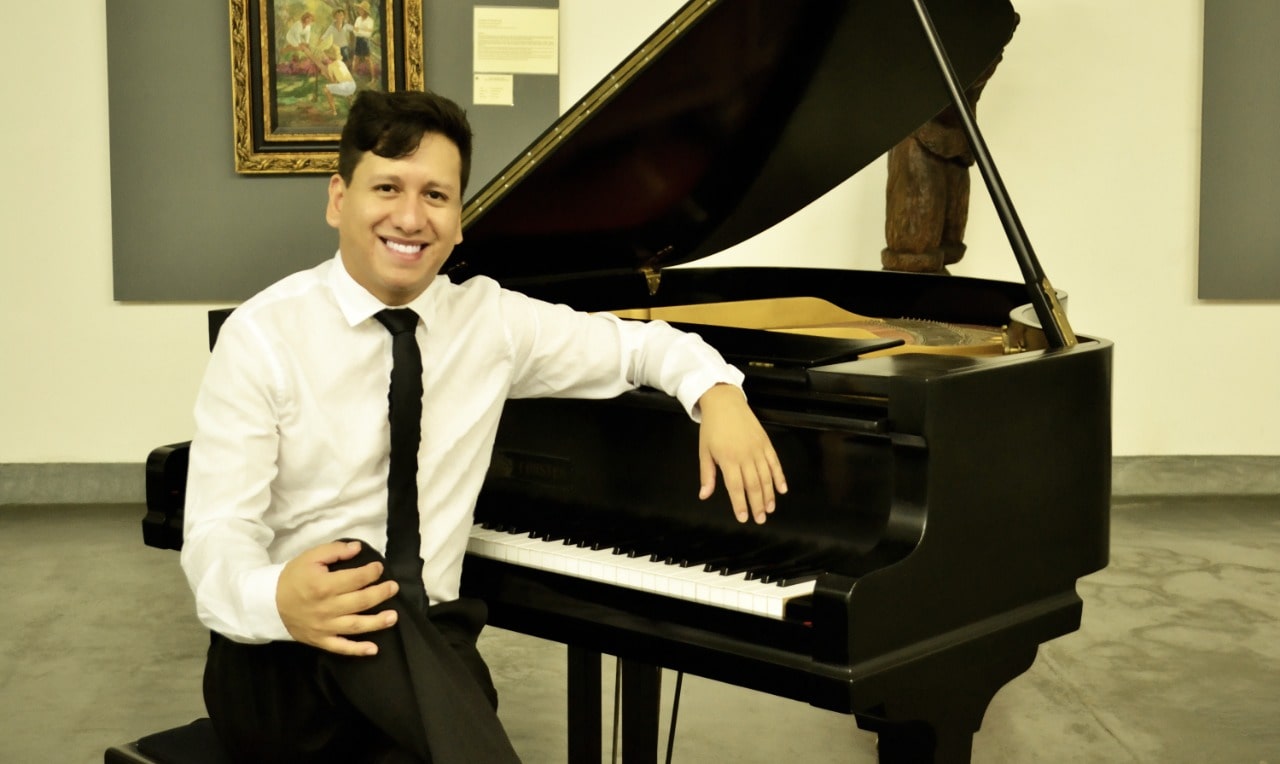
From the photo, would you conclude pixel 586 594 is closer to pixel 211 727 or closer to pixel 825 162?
pixel 211 727

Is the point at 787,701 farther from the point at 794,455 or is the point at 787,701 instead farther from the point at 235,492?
the point at 235,492

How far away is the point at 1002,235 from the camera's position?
5562mm

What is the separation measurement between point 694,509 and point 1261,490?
14.5 ft

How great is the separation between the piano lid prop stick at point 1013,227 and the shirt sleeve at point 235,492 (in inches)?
40.6

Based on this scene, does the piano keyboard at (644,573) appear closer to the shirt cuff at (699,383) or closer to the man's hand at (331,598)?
the shirt cuff at (699,383)

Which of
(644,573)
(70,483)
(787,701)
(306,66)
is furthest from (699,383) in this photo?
(70,483)

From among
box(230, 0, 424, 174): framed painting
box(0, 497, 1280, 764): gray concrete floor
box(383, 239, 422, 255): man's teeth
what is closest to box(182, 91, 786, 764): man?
box(383, 239, 422, 255): man's teeth

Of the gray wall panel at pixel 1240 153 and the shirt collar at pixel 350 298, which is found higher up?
the gray wall panel at pixel 1240 153

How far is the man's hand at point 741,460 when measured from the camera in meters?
1.77

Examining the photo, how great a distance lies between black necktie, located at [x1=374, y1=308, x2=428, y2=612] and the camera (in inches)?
71.4

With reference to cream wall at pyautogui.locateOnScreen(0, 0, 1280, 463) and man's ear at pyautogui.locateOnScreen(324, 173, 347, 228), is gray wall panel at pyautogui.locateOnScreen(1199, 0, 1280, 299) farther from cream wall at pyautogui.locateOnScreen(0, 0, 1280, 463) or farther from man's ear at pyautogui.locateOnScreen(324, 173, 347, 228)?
man's ear at pyautogui.locateOnScreen(324, 173, 347, 228)

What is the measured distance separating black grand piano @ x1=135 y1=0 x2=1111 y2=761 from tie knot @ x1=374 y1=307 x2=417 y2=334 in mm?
334

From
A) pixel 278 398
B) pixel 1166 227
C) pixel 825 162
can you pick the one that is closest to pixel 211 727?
pixel 278 398

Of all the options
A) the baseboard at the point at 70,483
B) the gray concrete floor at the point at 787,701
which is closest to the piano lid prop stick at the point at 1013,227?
the gray concrete floor at the point at 787,701
